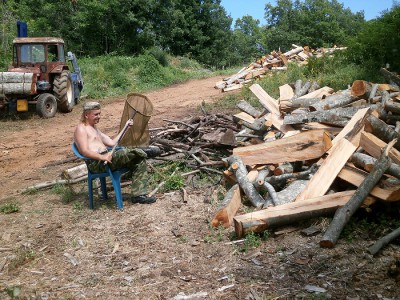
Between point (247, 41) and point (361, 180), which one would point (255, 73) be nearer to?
point (361, 180)

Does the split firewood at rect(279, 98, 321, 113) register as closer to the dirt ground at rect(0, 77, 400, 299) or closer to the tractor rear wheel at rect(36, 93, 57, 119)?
the dirt ground at rect(0, 77, 400, 299)

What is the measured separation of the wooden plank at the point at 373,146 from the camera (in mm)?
4682

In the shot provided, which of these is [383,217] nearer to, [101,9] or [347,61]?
[347,61]

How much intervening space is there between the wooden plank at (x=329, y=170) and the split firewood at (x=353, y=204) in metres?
0.49

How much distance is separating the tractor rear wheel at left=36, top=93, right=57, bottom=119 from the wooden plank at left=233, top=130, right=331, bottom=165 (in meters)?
8.40

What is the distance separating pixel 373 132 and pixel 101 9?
23296 mm

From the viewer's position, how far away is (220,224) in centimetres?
470

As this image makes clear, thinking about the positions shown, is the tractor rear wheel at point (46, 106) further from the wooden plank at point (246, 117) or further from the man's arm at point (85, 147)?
the man's arm at point (85, 147)

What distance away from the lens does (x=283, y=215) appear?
13.9ft

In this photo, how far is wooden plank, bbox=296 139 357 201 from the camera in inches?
184

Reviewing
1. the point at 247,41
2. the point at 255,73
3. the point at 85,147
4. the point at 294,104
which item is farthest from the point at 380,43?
the point at 247,41

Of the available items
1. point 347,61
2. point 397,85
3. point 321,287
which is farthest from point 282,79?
point 321,287

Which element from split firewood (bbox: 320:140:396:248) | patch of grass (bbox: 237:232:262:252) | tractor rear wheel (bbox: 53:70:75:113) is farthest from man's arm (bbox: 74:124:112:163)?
tractor rear wheel (bbox: 53:70:75:113)

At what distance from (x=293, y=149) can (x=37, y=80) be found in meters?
9.40
